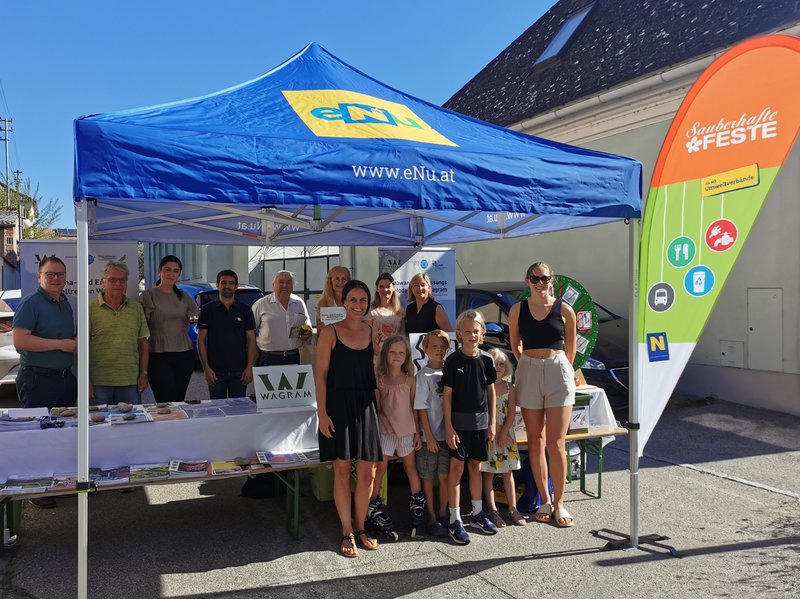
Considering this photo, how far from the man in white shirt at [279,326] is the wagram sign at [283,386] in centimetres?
125

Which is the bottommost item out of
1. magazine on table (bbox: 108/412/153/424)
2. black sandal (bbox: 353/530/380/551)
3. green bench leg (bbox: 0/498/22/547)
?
black sandal (bbox: 353/530/380/551)

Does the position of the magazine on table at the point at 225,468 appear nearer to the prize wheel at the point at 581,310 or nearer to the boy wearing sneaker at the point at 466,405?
the boy wearing sneaker at the point at 466,405

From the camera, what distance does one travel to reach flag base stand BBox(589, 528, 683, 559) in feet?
13.6

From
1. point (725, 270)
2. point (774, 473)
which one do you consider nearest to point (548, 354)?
point (725, 270)

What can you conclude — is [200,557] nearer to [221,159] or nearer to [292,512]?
[292,512]

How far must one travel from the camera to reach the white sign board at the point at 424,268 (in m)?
7.41

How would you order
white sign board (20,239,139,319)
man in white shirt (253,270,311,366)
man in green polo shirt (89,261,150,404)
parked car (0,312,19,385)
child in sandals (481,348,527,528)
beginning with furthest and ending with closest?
parked car (0,312,19,385)
white sign board (20,239,139,319)
man in white shirt (253,270,311,366)
man in green polo shirt (89,261,150,404)
child in sandals (481,348,527,528)

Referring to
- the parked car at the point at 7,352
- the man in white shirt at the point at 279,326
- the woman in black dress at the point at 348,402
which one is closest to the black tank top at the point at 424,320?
the man in white shirt at the point at 279,326

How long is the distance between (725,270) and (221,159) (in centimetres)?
315

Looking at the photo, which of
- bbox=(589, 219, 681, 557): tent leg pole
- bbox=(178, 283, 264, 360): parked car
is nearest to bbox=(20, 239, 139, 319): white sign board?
bbox=(589, 219, 681, 557): tent leg pole

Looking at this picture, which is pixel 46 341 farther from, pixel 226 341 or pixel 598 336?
pixel 598 336

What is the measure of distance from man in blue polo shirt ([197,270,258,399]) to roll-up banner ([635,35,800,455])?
10.2 feet

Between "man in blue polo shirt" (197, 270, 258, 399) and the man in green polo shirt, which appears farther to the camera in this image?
"man in blue polo shirt" (197, 270, 258, 399)

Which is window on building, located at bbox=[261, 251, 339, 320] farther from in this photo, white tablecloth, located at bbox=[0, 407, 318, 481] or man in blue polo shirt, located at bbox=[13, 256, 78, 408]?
white tablecloth, located at bbox=[0, 407, 318, 481]
